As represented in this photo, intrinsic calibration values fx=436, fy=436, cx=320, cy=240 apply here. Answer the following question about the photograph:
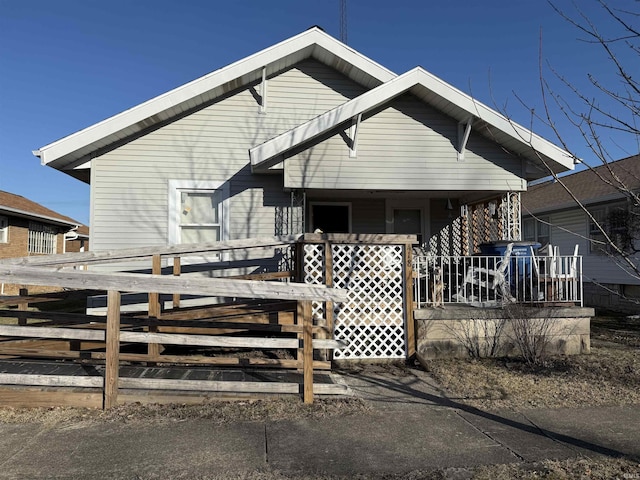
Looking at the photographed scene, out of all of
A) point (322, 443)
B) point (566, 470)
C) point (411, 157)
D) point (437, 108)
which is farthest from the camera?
point (437, 108)

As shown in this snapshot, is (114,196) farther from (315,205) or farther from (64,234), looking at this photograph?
(64,234)

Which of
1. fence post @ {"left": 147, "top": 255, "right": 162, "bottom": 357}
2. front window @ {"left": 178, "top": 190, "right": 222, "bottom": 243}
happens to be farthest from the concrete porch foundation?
front window @ {"left": 178, "top": 190, "right": 222, "bottom": 243}

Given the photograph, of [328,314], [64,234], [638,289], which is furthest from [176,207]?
[64,234]

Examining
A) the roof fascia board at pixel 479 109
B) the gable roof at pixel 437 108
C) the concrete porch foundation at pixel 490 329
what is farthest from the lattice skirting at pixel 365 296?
the roof fascia board at pixel 479 109

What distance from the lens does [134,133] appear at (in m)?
8.20

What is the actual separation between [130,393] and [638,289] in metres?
14.3

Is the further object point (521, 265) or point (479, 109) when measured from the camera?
point (479, 109)

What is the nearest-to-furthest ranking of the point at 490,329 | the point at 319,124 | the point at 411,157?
1. the point at 490,329
2. the point at 319,124
3. the point at 411,157

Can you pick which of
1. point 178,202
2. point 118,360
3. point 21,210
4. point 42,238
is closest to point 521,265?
point 178,202

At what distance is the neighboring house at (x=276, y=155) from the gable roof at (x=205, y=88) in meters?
0.02

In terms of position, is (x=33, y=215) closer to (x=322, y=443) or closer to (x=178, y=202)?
(x=178, y=202)

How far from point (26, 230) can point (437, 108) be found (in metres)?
21.0

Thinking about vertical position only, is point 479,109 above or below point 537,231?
above

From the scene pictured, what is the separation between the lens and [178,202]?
8359mm
